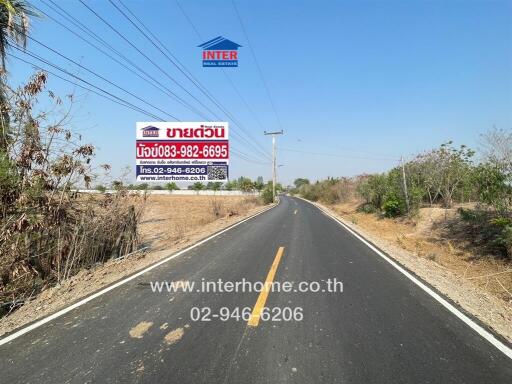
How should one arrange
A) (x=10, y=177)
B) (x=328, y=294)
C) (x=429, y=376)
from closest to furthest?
(x=429, y=376)
(x=328, y=294)
(x=10, y=177)

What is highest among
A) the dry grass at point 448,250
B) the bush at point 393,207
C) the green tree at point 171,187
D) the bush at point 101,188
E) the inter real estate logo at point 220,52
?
the inter real estate logo at point 220,52

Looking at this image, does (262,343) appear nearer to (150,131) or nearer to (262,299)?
(262,299)

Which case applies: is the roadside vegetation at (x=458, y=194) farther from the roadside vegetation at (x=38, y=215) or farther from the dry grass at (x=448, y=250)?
the roadside vegetation at (x=38, y=215)

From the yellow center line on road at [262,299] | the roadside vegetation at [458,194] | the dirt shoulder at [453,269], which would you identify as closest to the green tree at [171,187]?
the roadside vegetation at [458,194]

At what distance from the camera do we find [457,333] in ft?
14.4

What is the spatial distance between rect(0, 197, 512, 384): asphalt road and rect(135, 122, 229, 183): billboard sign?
11.4 m

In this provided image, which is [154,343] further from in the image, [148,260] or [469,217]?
[469,217]

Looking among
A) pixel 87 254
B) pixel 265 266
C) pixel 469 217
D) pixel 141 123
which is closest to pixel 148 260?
pixel 87 254

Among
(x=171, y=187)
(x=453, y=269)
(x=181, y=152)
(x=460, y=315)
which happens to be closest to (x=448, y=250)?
(x=453, y=269)

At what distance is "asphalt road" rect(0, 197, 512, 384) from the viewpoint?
3.43m

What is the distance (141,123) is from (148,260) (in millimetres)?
10962

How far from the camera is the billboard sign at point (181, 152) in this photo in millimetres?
17406

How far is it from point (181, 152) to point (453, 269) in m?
13.4

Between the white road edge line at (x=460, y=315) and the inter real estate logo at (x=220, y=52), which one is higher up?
the inter real estate logo at (x=220, y=52)
